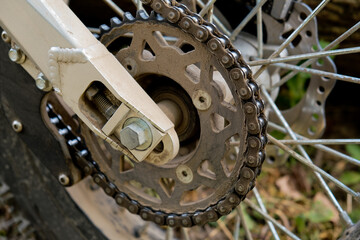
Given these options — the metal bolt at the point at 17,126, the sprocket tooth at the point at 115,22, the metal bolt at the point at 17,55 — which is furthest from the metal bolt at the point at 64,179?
the sprocket tooth at the point at 115,22

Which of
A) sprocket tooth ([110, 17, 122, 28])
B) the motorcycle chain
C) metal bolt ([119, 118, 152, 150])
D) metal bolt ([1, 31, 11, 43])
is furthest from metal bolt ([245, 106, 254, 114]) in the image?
metal bolt ([1, 31, 11, 43])

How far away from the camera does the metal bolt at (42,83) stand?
3.50 ft

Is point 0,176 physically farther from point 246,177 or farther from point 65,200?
point 246,177

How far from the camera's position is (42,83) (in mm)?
1070

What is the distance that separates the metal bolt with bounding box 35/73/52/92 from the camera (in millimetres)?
1067

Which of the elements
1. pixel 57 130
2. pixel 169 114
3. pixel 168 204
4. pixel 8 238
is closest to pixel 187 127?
pixel 169 114

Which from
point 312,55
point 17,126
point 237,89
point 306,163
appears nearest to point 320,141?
point 306,163

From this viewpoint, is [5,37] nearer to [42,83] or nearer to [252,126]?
[42,83]

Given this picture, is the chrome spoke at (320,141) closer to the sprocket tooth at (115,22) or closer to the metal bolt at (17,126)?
the sprocket tooth at (115,22)

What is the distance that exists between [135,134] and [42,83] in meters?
0.27

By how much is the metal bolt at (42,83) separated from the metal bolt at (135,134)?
233 mm

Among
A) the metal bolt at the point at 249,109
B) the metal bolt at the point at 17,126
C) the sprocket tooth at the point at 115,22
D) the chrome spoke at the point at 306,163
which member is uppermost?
the sprocket tooth at the point at 115,22

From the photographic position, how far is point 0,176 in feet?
4.55

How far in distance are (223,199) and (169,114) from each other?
0.21 m
